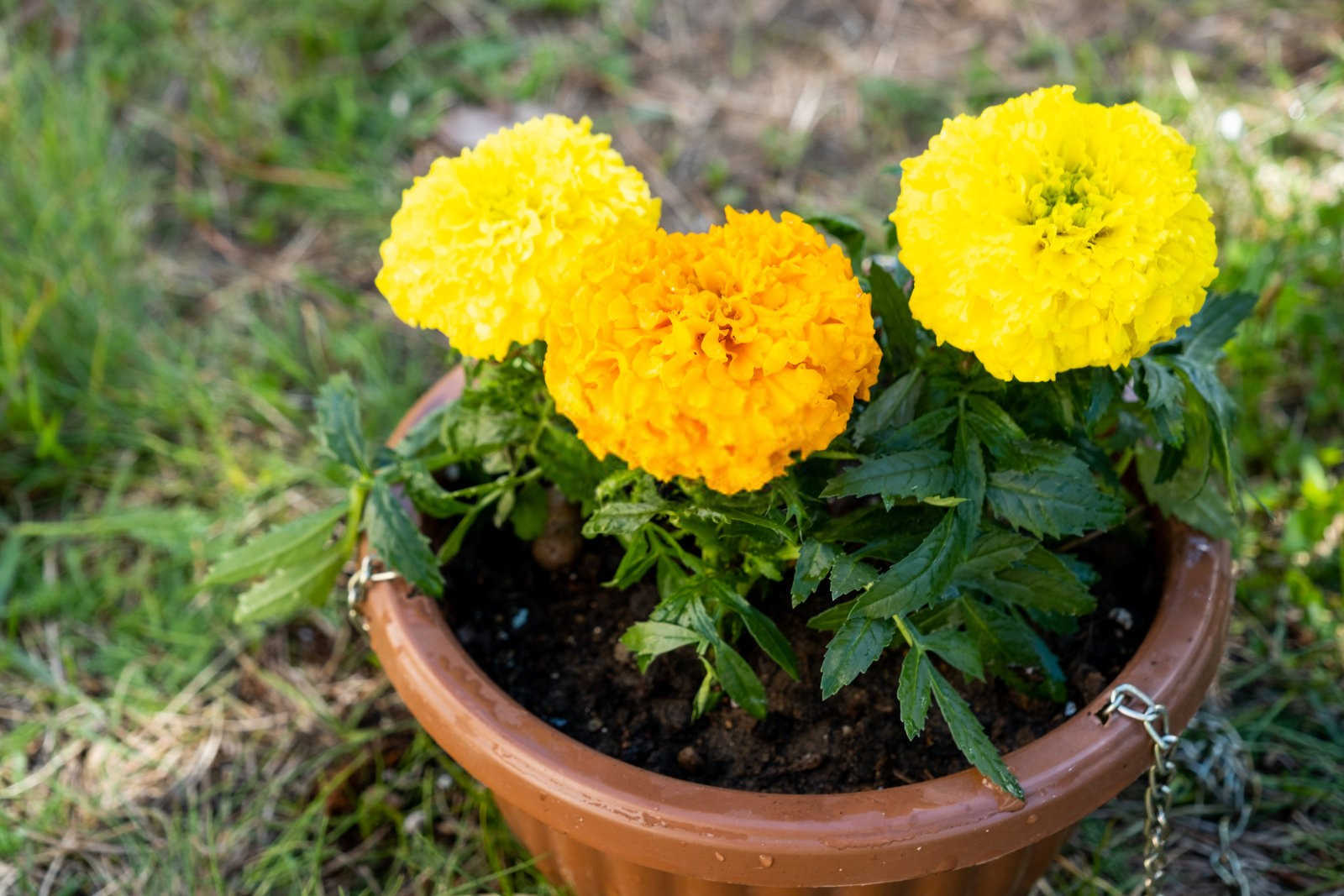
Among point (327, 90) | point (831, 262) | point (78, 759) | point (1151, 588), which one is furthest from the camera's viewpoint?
point (327, 90)

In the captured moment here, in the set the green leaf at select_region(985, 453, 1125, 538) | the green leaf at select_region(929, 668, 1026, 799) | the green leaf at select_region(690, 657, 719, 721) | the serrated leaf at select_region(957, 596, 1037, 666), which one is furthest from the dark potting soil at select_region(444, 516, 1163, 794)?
the green leaf at select_region(985, 453, 1125, 538)

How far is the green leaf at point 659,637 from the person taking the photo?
150 centimetres

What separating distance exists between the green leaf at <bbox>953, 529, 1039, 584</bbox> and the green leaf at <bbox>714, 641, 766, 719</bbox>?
0.28m

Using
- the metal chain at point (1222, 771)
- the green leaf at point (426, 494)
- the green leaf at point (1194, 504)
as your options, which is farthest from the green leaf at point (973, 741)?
the metal chain at point (1222, 771)

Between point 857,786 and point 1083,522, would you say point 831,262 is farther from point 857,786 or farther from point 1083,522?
point 857,786

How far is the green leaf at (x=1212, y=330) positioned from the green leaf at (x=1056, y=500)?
1.05 feet

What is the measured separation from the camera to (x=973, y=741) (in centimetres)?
140

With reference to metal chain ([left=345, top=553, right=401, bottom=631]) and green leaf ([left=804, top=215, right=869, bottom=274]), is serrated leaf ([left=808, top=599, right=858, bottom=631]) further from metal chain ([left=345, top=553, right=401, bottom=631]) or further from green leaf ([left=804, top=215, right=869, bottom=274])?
metal chain ([left=345, top=553, right=401, bottom=631])

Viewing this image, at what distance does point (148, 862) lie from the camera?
2012 millimetres

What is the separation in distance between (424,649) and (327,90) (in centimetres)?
222

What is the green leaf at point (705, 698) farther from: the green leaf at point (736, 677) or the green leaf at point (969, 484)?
the green leaf at point (969, 484)

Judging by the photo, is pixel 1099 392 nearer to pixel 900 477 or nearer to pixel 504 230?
pixel 900 477

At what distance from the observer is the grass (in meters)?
2.06

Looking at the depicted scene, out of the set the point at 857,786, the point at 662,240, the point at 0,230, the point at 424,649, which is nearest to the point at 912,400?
the point at 662,240
